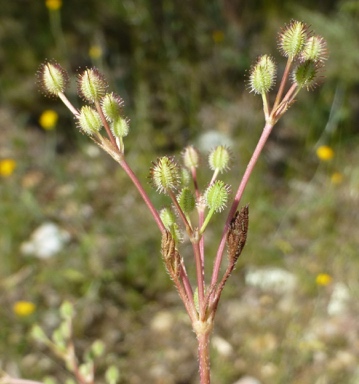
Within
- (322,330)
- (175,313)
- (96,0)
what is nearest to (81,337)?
(175,313)

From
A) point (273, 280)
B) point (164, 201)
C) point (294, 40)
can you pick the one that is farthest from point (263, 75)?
point (164, 201)

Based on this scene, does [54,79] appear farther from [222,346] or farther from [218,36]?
[218,36]

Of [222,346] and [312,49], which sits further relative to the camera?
[222,346]

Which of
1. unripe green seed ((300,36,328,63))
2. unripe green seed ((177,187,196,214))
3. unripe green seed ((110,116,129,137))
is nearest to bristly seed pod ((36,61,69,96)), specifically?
unripe green seed ((110,116,129,137))

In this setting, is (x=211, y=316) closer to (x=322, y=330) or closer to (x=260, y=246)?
(x=322, y=330)

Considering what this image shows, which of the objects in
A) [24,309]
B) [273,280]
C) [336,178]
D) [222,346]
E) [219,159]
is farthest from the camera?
[336,178]

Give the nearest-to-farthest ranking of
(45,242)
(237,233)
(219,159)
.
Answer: (237,233) → (219,159) → (45,242)
